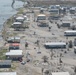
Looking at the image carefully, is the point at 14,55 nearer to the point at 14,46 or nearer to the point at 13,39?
the point at 14,46

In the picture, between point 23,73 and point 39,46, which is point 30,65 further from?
point 39,46

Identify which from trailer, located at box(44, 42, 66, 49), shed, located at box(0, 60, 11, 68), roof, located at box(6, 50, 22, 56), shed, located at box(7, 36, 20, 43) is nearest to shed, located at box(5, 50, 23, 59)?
roof, located at box(6, 50, 22, 56)

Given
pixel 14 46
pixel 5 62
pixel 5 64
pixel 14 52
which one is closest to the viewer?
pixel 5 64

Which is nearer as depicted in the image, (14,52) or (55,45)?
(14,52)

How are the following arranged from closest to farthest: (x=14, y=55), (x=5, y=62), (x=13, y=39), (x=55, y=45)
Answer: (x=5, y=62), (x=14, y=55), (x=55, y=45), (x=13, y=39)

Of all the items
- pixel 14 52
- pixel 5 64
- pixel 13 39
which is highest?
pixel 13 39

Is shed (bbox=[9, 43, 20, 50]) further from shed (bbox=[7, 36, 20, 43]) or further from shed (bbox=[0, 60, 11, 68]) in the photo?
shed (bbox=[0, 60, 11, 68])

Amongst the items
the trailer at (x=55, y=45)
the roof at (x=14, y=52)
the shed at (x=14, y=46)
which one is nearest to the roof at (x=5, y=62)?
the roof at (x=14, y=52)

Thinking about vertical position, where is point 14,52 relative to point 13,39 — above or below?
below

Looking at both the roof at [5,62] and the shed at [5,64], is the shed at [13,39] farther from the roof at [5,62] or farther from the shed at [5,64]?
the shed at [5,64]

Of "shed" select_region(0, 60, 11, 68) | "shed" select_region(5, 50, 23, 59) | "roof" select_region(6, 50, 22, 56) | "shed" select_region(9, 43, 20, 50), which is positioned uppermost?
"shed" select_region(9, 43, 20, 50)

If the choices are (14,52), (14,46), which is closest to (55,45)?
(14,46)
